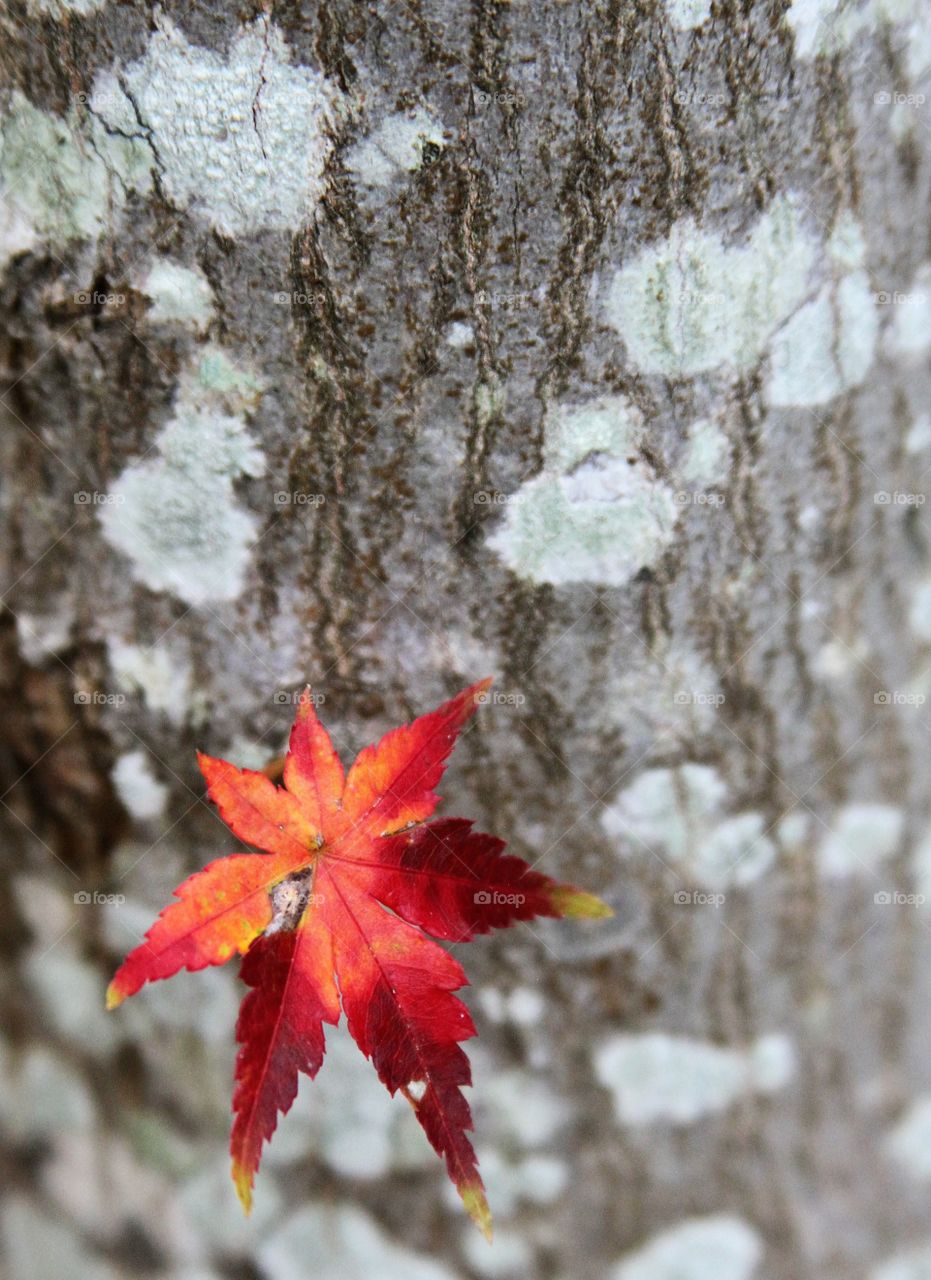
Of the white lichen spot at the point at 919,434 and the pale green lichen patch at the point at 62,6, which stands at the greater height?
the white lichen spot at the point at 919,434

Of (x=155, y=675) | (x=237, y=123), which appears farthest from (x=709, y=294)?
(x=155, y=675)

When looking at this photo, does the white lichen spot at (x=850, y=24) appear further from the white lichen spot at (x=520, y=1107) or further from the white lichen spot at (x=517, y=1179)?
the white lichen spot at (x=517, y=1179)

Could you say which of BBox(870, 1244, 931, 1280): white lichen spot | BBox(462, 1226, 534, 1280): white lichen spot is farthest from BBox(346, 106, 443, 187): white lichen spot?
BBox(870, 1244, 931, 1280): white lichen spot

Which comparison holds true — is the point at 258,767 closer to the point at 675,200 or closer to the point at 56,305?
the point at 56,305

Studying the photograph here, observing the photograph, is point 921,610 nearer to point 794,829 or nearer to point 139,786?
point 794,829

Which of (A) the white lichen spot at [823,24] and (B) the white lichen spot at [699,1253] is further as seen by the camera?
(B) the white lichen spot at [699,1253]

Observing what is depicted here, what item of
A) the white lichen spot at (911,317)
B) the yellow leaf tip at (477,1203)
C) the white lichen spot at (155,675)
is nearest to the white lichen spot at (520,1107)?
the yellow leaf tip at (477,1203)
